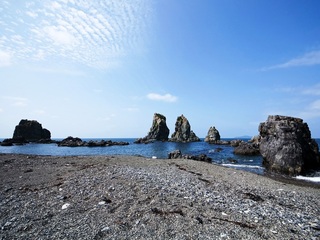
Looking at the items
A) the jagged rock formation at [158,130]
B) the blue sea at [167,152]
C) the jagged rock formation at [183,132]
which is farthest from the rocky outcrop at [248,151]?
the jagged rock formation at [158,130]

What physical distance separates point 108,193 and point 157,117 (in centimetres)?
15461

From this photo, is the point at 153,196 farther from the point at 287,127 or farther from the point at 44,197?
the point at 287,127

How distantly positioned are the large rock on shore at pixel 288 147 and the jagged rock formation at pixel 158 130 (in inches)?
5089

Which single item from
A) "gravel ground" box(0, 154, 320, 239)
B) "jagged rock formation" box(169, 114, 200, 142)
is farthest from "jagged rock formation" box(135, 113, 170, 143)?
"gravel ground" box(0, 154, 320, 239)

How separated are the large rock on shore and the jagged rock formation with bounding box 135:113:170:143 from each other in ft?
424

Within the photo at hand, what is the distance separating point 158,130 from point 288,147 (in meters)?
135

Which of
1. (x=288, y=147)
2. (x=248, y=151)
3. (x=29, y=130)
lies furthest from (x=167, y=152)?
(x=29, y=130)

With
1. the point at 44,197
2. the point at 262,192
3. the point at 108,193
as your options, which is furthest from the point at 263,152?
the point at 44,197

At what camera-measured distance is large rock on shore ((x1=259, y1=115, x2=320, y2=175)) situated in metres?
29.4

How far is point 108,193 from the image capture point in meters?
12.8

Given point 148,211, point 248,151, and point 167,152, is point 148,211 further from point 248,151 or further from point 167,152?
point 167,152

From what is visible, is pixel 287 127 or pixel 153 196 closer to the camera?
pixel 153 196

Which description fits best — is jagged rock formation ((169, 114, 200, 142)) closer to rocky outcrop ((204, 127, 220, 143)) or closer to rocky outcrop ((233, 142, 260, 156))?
rocky outcrop ((204, 127, 220, 143))

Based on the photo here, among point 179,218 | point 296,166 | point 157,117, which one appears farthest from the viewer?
point 157,117
